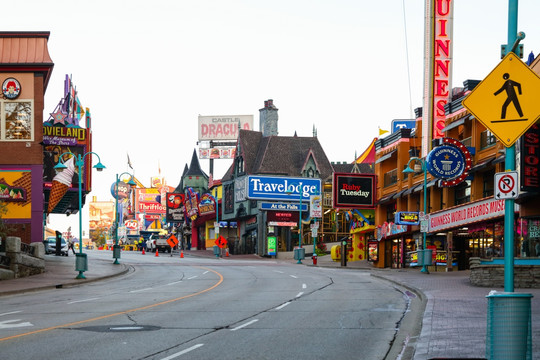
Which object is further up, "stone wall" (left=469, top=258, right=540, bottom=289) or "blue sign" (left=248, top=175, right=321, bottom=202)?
"blue sign" (left=248, top=175, right=321, bottom=202)

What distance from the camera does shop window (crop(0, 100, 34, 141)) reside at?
46.6 metres

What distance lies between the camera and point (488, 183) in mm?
41531

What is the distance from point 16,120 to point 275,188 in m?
40.4

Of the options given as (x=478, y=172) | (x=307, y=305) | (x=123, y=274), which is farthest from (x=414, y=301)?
(x=123, y=274)

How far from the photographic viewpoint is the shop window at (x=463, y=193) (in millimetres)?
43438

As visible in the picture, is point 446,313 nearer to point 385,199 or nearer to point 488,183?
point 488,183

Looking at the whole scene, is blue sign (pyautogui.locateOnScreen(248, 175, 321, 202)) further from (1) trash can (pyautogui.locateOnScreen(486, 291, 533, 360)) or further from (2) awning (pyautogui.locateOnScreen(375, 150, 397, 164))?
(1) trash can (pyautogui.locateOnScreen(486, 291, 533, 360))

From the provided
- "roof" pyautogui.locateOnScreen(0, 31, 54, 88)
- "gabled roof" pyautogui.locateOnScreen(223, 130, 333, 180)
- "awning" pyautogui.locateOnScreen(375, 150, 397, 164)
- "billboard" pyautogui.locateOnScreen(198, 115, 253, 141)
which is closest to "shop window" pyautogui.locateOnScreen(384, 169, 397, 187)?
"awning" pyautogui.locateOnScreen(375, 150, 397, 164)

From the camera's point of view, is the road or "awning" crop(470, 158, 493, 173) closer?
the road

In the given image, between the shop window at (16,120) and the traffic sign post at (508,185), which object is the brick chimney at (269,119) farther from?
the traffic sign post at (508,185)

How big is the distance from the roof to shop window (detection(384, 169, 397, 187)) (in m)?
24.7

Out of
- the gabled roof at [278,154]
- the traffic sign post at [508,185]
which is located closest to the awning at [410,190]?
the gabled roof at [278,154]

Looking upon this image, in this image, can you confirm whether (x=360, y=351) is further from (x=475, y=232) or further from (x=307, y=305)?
(x=475, y=232)

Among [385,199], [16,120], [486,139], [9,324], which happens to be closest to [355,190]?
[385,199]
